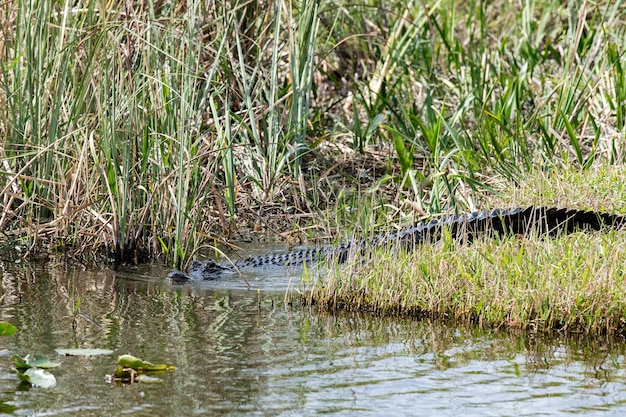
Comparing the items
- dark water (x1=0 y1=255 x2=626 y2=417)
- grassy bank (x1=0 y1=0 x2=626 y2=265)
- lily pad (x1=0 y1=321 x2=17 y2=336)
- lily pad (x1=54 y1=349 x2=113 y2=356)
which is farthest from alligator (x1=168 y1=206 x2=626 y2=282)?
lily pad (x1=0 y1=321 x2=17 y2=336)

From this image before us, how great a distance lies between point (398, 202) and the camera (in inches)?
307

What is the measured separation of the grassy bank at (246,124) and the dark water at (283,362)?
0.88 m

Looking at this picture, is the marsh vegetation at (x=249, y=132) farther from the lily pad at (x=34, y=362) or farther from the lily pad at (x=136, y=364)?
the lily pad at (x=34, y=362)

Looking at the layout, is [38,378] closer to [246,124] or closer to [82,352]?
[82,352]

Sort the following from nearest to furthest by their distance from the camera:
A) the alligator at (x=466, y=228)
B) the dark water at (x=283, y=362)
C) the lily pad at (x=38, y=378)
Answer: the dark water at (x=283, y=362) → the lily pad at (x=38, y=378) → the alligator at (x=466, y=228)

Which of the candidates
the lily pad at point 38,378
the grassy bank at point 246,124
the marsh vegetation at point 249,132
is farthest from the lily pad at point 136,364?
the grassy bank at point 246,124

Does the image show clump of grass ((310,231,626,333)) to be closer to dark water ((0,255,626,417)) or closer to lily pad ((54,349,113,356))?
dark water ((0,255,626,417))

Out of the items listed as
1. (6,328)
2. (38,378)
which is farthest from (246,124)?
(38,378)

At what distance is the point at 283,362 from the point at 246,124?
3.47 m

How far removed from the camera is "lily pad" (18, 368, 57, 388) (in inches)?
151

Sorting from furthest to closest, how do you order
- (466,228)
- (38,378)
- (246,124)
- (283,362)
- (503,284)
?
(246,124) < (466,228) < (503,284) < (283,362) < (38,378)

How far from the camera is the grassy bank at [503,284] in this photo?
460 cm

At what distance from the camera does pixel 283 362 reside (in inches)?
168

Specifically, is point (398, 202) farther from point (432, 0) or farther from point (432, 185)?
point (432, 0)
